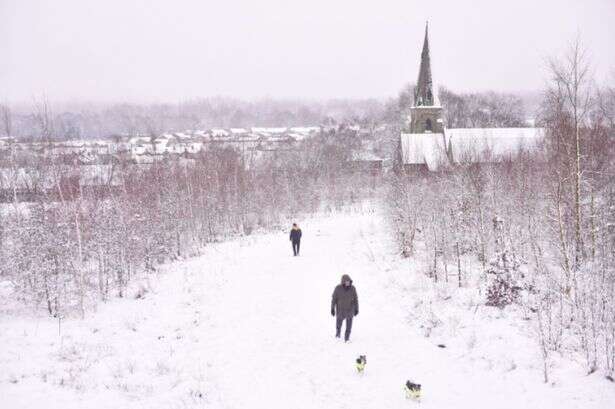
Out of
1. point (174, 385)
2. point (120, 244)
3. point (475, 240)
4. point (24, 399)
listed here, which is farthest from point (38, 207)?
point (475, 240)

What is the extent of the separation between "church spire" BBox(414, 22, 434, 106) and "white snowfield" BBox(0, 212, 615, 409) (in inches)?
1586

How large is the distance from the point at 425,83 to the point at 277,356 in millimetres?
48821

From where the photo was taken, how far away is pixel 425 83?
52.5 metres

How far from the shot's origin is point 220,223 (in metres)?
33.7

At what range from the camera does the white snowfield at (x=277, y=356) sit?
26.9 ft

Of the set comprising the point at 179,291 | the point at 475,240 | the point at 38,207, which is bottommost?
the point at 179,291

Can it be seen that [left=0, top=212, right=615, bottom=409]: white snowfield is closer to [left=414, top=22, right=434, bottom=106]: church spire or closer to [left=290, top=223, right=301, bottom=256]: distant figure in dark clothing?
[left=290, top=223, right=301, bottom=256]: distant figure in dark clothing

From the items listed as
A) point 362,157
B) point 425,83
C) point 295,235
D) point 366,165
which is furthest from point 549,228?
point 362,157

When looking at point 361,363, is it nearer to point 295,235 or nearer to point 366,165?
point 295,235

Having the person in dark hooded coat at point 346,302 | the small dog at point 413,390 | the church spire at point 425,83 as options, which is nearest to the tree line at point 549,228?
the small dog at point 413,390

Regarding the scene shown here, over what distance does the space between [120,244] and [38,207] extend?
3.50 metres

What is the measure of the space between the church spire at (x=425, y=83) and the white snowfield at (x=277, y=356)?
132 feet

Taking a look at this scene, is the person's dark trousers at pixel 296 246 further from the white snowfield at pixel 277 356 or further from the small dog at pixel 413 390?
the small dog at pixel 413 390

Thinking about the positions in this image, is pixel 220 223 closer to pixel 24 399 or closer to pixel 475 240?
pixel 475 240
